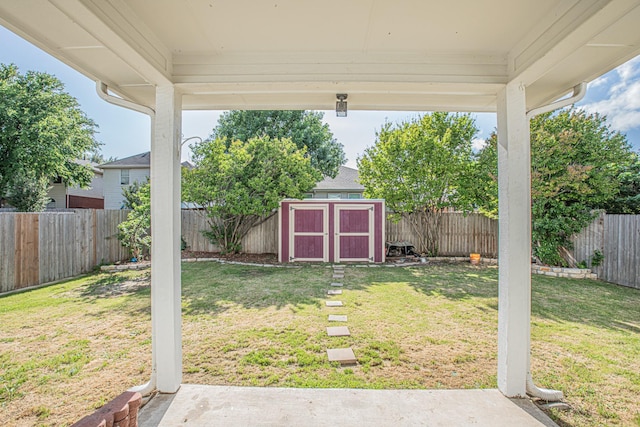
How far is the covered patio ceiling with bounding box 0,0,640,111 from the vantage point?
144 centimetres

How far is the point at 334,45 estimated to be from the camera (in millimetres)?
1889

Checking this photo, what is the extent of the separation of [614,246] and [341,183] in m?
11.1

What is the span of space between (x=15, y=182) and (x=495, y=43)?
657 inches

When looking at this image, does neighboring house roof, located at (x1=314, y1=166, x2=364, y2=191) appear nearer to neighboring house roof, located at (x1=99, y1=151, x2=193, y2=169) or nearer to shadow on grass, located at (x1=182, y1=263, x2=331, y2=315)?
neighboring house roof, located at (x1=99, y1=151, x2=193, y2=169)

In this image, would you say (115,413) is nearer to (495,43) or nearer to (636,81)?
(495,43)

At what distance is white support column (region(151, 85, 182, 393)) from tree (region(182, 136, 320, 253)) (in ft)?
19.4

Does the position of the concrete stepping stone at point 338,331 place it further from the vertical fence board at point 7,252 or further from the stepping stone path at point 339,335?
the vertical fence board at point 7,252

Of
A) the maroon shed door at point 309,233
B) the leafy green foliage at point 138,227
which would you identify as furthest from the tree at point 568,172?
the leafy green foliage at point 138,227

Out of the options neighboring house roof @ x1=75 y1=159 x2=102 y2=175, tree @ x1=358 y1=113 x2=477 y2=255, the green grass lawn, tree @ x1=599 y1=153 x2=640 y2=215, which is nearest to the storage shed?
tree @ x1=358 y1=113 x2=477 y2=255

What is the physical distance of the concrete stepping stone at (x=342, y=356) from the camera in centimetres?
270

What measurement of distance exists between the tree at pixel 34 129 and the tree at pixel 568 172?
17501 mm

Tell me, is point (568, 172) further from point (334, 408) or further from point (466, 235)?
point (334, 408)

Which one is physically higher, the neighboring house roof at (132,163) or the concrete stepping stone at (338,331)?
the neighboring house roof at (132,163)

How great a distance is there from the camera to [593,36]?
1.47m
